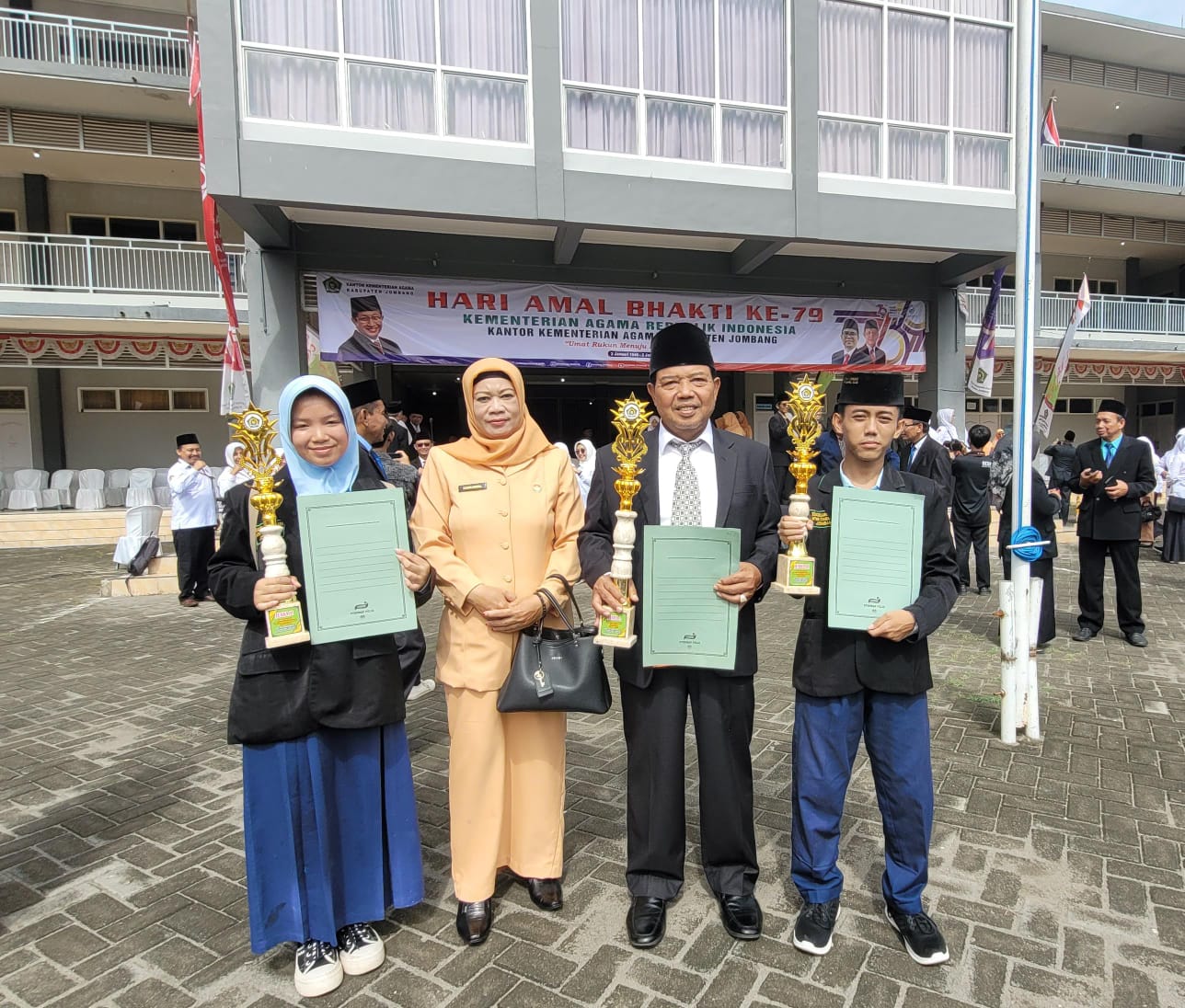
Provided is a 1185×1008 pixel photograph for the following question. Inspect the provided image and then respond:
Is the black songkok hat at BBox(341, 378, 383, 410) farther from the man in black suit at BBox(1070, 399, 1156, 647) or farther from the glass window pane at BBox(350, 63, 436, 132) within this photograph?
the glass window pane at BBox(350, 63, 436, 132)

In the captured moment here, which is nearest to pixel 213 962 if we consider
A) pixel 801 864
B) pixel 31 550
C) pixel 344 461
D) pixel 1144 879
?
pixel 344 461

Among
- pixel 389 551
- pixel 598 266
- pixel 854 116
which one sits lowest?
pixel 389 551

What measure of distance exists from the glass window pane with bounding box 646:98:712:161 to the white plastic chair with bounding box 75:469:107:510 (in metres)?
13.2

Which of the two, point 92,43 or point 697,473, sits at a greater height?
point 92,43

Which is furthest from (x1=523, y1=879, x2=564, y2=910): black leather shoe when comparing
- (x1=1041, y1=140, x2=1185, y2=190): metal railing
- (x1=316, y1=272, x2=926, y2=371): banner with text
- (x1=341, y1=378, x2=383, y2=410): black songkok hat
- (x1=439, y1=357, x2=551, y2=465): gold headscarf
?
(x1=1041, y1=140, x2=1185, y2=190): metal railing

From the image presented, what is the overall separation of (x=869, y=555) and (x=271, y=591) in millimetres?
1839

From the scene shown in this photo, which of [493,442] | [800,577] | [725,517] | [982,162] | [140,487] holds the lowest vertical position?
[140,487]

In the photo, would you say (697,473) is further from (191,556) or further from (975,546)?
(191,556)

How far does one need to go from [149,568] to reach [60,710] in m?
5.18

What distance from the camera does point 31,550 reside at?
43.2ft

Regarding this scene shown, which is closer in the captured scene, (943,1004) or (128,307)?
(943,1004)

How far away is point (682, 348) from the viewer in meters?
2.43

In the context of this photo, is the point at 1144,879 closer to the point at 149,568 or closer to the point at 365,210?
the point at 365,210

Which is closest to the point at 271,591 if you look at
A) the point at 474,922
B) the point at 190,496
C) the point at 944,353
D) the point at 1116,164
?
the point at 474,922
